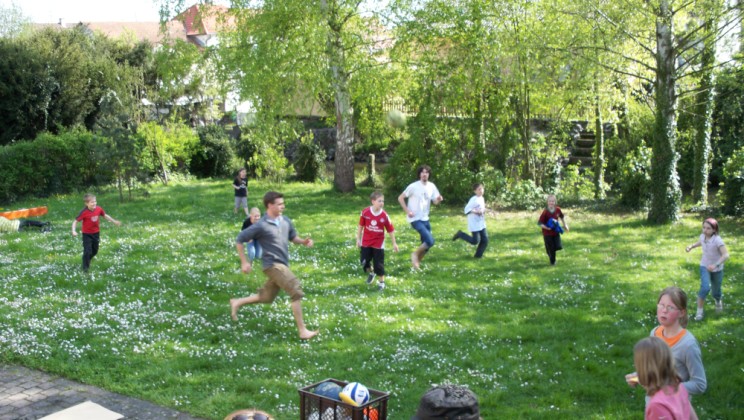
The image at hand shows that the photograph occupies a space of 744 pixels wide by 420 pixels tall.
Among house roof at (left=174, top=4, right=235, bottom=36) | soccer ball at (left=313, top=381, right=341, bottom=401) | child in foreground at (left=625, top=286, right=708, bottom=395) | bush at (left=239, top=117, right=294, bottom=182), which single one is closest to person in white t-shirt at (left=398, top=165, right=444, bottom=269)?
soccer ball at (left=313, top=381, right=341, bottom=401)

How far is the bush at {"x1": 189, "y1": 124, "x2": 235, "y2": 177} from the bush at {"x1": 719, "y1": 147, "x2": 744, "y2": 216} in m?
19.8

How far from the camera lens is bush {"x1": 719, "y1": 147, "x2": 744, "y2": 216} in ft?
61.3

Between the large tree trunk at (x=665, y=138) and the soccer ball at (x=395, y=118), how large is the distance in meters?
9.39

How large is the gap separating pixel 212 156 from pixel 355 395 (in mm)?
26546

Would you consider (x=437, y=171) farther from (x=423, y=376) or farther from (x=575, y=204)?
(x=423, y=376)

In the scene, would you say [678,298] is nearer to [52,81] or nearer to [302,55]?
[302,55]

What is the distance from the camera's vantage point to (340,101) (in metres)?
23.8

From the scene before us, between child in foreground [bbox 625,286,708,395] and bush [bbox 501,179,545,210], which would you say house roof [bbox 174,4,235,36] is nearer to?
bush [bbox 501,179,545,210]

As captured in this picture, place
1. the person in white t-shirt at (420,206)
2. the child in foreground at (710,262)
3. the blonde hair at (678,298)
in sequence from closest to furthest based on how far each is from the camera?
the blonde hair at (678,298) < the child in foreground at (710,262) < the person in white t-shirt at (420,206)

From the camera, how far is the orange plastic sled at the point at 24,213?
780 inches

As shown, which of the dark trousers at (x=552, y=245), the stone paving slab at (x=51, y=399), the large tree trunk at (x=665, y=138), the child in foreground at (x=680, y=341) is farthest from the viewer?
the large tree trunk at (x=665, y=138)

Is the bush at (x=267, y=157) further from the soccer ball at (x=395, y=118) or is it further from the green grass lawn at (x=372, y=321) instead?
the green grass lawn at (x=372, y=321)

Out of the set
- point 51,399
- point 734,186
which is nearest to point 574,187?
point 734,186

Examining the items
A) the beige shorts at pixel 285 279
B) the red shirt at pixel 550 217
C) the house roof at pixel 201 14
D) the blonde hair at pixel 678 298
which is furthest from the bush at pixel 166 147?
the blonde hair at pixel 678 298
